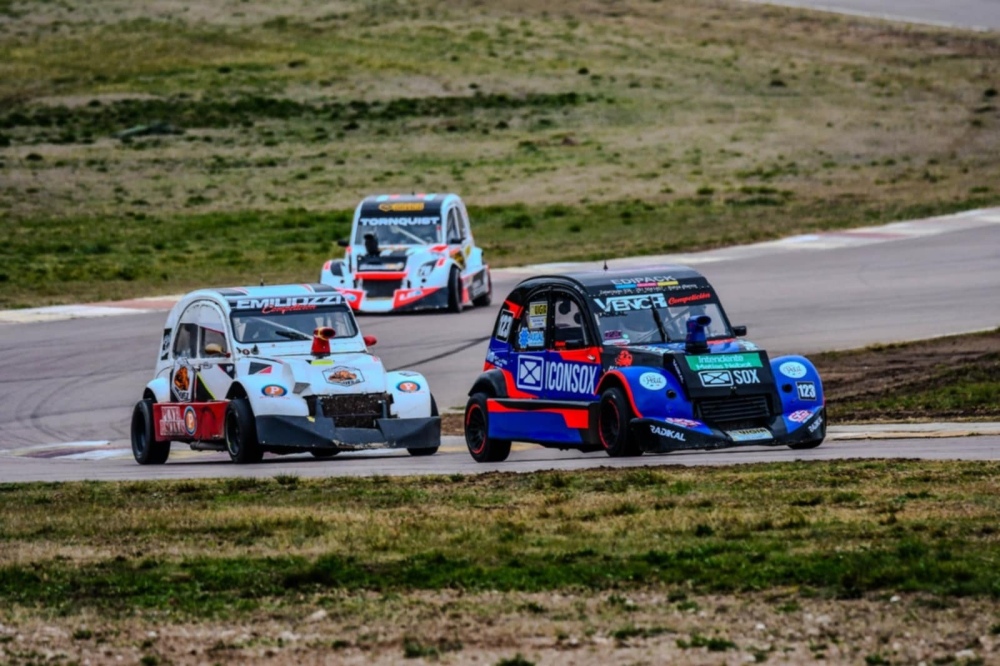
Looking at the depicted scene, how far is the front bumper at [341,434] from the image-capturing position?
1928 centimetres

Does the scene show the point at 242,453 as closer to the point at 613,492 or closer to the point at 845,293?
the point at 613,492

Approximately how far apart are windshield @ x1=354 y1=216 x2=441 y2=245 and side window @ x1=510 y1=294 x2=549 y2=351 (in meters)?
15.1

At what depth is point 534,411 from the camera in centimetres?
1881

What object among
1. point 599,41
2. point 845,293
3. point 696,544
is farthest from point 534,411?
point 599,41

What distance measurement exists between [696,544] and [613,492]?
2.77 meters

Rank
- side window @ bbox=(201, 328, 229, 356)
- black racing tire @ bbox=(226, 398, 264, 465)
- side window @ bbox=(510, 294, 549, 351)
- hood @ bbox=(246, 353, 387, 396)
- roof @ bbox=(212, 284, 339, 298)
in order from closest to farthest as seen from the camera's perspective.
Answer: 1. side window @ bbox=(510, 294, 549, 351)
2. black racing tire @ bbox=(226, 398, 264, 465)
3. hood @ bbox=(246, 353, 387, 396)
4. side window @ bbox=(201, 328, 229, 356)
5. roof @ bbox=(212, 284, 339, 298)

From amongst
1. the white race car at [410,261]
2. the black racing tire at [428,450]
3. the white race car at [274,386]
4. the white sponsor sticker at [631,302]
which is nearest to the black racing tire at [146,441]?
the white race car at [274,386]

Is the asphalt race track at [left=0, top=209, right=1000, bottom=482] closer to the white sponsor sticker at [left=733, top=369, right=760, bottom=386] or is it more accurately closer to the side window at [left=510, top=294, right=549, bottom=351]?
the white sponsor sticker at [left=733, top=369, right=760, bottom=386]

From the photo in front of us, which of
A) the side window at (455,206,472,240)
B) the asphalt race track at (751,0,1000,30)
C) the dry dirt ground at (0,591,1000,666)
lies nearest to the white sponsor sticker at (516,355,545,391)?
the dry dirt ground at (0,591,1000,666)

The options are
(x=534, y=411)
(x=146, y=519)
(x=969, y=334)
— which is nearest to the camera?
(x=146, y=519)

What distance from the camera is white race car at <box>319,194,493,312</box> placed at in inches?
1318

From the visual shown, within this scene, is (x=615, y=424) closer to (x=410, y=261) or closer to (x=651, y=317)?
(x=651, y=317)

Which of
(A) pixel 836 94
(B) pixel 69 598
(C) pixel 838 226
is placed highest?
(A) pixel 836 94

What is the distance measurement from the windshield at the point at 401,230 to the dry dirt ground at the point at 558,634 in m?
23.9
